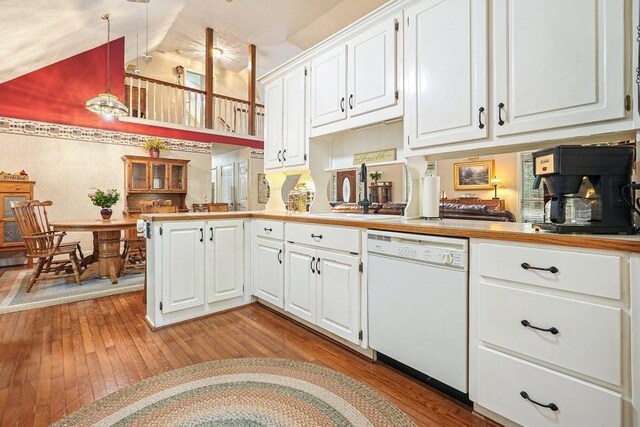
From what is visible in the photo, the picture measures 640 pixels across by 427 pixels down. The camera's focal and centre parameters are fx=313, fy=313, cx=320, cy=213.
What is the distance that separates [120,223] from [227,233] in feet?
5.64

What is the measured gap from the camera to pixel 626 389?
→ 106cm

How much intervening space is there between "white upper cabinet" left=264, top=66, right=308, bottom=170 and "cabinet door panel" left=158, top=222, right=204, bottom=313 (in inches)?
42.0

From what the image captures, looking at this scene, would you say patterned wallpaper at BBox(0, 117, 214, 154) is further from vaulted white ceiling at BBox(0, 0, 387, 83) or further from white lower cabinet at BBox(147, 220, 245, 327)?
white lower cabinet at BBox(147, 220, 245, 327)

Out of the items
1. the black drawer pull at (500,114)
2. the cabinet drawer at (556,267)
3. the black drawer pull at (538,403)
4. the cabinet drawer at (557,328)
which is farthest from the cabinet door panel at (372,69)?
the black drawer pull at (538,403)

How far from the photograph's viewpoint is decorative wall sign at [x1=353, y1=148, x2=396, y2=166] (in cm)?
253

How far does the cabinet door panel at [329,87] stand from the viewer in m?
2.52

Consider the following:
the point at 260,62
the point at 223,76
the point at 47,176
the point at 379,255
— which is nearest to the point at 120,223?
the point at 47,176

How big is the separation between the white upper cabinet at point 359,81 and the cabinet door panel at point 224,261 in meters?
1.18

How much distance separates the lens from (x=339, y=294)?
6.99 ft

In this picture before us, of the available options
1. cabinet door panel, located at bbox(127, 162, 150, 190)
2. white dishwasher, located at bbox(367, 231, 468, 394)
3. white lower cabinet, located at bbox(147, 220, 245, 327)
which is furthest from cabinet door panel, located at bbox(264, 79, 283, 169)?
cabinet door panel, located at bbox(127, 162, 150, 190)

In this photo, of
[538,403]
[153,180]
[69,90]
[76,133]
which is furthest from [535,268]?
[69,90]

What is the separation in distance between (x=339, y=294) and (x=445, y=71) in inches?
60.8

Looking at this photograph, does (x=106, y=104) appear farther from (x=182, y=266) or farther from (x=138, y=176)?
(x=182, y=266)

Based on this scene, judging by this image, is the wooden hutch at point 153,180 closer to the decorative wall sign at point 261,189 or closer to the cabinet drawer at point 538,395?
the decorative wall sign at point 261,189
